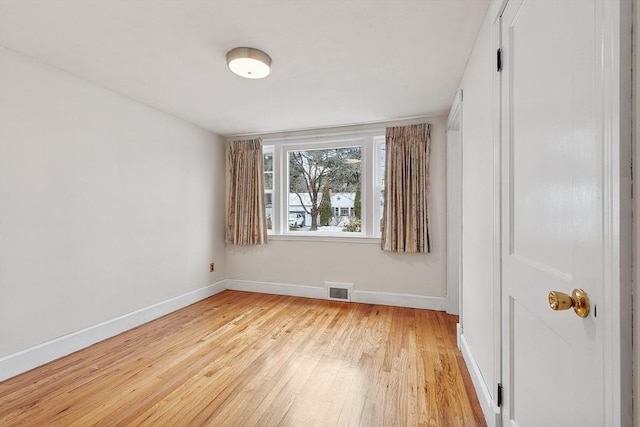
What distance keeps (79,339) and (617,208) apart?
3.44 metres

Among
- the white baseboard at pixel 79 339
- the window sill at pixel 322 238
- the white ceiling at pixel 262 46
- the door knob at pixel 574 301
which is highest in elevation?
the white ceiling at pixel 262 46

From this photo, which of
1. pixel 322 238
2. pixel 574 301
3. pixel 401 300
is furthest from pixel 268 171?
pixel 574 301

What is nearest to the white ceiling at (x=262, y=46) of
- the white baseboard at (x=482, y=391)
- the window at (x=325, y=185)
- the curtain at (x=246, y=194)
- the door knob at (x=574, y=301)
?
the window at (x=325, y=185)

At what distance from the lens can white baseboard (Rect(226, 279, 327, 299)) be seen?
3967 millimetres

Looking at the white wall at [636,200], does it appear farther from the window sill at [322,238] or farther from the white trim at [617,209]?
the window sill at [322,238]

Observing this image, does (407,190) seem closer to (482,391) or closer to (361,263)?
(361,263)

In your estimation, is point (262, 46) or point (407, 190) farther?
point (407, 190)

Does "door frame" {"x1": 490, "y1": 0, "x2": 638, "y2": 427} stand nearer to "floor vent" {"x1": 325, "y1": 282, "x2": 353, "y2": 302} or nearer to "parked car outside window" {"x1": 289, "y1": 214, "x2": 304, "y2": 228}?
"floor vent" {"x1": 325, "y1": 282, "x2": 353, "y2": 302}

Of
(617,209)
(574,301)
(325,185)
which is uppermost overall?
(325,185)

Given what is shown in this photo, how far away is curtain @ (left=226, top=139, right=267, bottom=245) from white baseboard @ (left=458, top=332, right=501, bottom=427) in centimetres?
282

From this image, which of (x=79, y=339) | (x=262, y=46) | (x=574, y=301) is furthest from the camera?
(x=79, y=339)

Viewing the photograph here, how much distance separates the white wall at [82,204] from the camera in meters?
2.09

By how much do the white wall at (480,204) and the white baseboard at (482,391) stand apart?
1.5 inches

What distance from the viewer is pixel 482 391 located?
1.70 m
